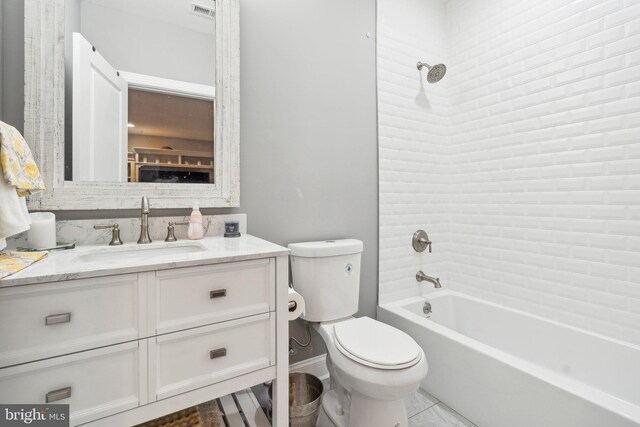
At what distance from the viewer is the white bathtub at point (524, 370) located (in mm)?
1165

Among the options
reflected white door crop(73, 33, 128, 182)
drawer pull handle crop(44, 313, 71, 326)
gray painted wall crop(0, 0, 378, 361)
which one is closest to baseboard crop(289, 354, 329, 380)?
gray painted wall crop(0, 0, 378, 361)

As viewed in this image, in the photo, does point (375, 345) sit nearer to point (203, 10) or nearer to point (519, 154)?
point (519, 154)

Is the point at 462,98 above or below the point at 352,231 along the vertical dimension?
above

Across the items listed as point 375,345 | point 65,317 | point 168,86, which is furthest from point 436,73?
point 65,317

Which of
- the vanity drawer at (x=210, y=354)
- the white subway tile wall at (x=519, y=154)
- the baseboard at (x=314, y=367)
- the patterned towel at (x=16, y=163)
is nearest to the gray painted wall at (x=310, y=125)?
the baseboard at (x=314, y=367)

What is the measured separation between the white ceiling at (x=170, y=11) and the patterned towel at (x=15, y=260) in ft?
3.50

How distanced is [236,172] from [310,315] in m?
0.85

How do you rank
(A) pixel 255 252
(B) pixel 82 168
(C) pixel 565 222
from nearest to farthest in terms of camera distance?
(A) pixel 255 252, (B) pixel 82 168, (C) pixel 565 222

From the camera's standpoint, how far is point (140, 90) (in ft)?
4.45

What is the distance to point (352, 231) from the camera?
6.46ft

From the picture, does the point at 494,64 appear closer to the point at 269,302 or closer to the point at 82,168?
the point at 269,302

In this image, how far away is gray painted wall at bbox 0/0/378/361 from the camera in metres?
1.62

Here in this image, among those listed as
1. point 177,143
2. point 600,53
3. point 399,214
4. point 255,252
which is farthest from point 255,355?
point 600,53

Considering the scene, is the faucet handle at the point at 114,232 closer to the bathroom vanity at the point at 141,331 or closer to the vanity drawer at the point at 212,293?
the bathroom vanity at the point at 141,331
